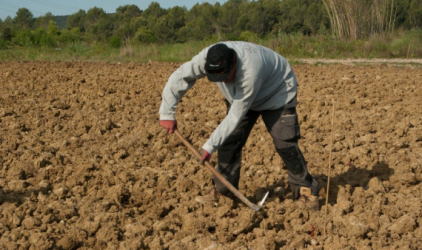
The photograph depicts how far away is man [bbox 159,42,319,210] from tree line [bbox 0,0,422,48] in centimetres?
1363

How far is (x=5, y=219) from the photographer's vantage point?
407 cm

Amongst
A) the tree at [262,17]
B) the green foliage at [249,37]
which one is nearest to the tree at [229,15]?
the tree at [262,17]

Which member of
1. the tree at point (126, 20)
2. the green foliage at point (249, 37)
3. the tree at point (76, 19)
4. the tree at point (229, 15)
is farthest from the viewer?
the tree at point (76, 19)

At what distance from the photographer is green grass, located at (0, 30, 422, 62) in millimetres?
14977

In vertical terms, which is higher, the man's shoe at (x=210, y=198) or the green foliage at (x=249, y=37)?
the green foliage at (x=249, y=37)

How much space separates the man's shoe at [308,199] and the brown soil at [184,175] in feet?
0.26

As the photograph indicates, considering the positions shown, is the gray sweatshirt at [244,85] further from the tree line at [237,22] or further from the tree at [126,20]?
the tree at [126,20]

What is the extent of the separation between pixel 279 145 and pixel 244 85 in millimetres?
816

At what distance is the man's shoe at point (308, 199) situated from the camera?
4.39 meters

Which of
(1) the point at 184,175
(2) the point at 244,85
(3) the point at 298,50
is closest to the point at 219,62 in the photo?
(2) the point at 244,85

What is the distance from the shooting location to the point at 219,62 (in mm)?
3459

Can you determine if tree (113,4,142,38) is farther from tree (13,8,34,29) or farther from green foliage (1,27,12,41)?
tree (13,8,34,29)

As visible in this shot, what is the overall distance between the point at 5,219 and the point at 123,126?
3053 mm

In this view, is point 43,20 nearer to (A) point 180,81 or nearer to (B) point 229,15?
(B) point 229,15
